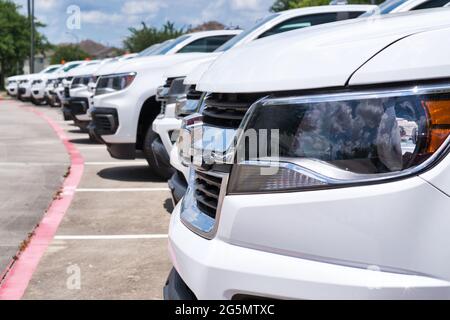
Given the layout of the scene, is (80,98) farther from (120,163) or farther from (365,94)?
(365,94)

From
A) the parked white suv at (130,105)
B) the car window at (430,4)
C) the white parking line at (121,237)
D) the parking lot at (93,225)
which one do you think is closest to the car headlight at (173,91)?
the parking lot at (93,225)

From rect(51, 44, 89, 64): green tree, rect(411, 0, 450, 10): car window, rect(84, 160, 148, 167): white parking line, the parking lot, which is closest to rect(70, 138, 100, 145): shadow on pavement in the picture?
the parking lot

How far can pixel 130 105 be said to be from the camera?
298 inches

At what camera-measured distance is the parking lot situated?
4.12 meters

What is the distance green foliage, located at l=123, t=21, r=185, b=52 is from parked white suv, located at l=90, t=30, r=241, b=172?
148ft

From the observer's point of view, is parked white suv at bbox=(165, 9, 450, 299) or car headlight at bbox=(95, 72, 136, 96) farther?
car headlight at bbox=(95, 72, 136, 96)

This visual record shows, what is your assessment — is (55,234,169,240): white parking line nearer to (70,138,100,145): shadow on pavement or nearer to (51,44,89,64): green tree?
(70,138,100,145): shadow on pavement

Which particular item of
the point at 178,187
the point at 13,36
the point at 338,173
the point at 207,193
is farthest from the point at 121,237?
the point at 13,36

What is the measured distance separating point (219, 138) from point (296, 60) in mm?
399

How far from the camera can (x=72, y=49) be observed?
6762cm

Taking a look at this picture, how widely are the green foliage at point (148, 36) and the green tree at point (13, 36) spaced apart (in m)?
7.45

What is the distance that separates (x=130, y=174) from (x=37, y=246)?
12.1 feet

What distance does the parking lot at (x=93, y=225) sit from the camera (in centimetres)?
412

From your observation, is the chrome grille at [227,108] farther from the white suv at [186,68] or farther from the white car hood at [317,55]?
the white suv at [186,68]
